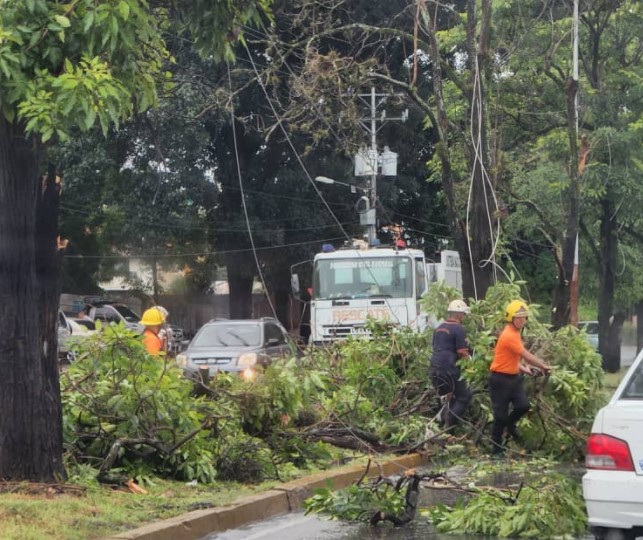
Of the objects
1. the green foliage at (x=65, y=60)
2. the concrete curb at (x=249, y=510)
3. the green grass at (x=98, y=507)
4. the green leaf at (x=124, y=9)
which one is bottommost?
the concrete curb at (x=249, y=510)

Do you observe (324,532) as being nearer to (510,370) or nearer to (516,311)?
(510,370)

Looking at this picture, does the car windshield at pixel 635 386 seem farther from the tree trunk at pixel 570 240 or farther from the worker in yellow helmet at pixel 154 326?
the tree trunk at pixel 570 240

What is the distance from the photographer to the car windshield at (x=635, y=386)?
6812mm

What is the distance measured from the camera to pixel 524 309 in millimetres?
11914

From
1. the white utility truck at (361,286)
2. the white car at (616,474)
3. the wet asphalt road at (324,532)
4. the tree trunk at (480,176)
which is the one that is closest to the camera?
the white car at (616,474)

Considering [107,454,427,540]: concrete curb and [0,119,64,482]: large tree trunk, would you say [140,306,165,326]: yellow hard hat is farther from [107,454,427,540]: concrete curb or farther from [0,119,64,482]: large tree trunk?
[0,119,64,482]: large tree trunk

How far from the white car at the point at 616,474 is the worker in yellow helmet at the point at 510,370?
499 centimetres

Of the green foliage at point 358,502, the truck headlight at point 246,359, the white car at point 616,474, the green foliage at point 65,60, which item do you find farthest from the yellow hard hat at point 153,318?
the white car at point 616,474

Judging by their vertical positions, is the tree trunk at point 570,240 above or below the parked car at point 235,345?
above

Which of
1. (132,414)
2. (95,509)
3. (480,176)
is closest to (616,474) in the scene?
(95,509)

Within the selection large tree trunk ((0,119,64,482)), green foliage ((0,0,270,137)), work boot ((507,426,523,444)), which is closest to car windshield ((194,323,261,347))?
work boot ((507,426,523,444))

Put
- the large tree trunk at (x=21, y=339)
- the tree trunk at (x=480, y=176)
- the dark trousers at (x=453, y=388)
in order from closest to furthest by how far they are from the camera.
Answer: the large tree trunk at (x=21, y=339)
the dark trousers at (x=453, y=388)
the tree trunk at (x=480, y=176)

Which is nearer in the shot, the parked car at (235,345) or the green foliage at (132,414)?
the green foliage at (132,414)

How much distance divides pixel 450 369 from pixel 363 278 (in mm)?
11356
